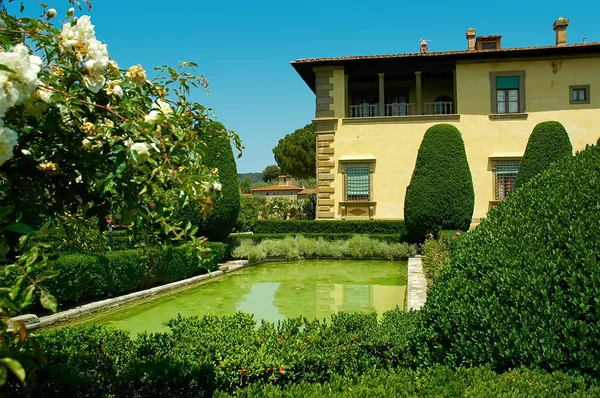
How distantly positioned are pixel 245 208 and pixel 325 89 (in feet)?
19.8

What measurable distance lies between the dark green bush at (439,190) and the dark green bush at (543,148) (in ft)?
8.65

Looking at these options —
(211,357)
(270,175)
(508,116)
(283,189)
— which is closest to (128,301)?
(211,357)

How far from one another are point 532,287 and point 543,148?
1800 centimetres

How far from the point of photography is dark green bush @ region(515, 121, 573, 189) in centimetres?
1955

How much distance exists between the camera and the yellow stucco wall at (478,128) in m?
21.0

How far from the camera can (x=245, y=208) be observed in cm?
2344

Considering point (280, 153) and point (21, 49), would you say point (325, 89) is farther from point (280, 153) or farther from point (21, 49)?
point (280, 153)

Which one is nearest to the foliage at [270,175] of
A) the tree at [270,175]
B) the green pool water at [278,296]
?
the tree at [270,175]

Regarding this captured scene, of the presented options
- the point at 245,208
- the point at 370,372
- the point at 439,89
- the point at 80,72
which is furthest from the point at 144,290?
the point at 439,89

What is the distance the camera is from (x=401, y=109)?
23.5 m

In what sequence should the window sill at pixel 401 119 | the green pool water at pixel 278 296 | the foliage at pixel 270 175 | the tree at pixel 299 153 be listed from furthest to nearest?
the foliage at pixel 270 175 → the tree at pixel 299 153 → the window sill at pixel 401 119 → the green pool water at pixel 278 296

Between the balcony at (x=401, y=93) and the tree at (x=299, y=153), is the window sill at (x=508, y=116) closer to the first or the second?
the balcony at (x=401, y=93)

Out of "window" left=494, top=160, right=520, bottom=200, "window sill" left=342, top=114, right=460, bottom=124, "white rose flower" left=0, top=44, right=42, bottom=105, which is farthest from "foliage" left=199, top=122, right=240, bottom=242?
"white rose flower" left=0, top=44, right=42, bottom=105

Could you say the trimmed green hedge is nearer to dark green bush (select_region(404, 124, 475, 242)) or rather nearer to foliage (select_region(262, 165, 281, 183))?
dark green bush (select_region(404, 124, 475, 242))
